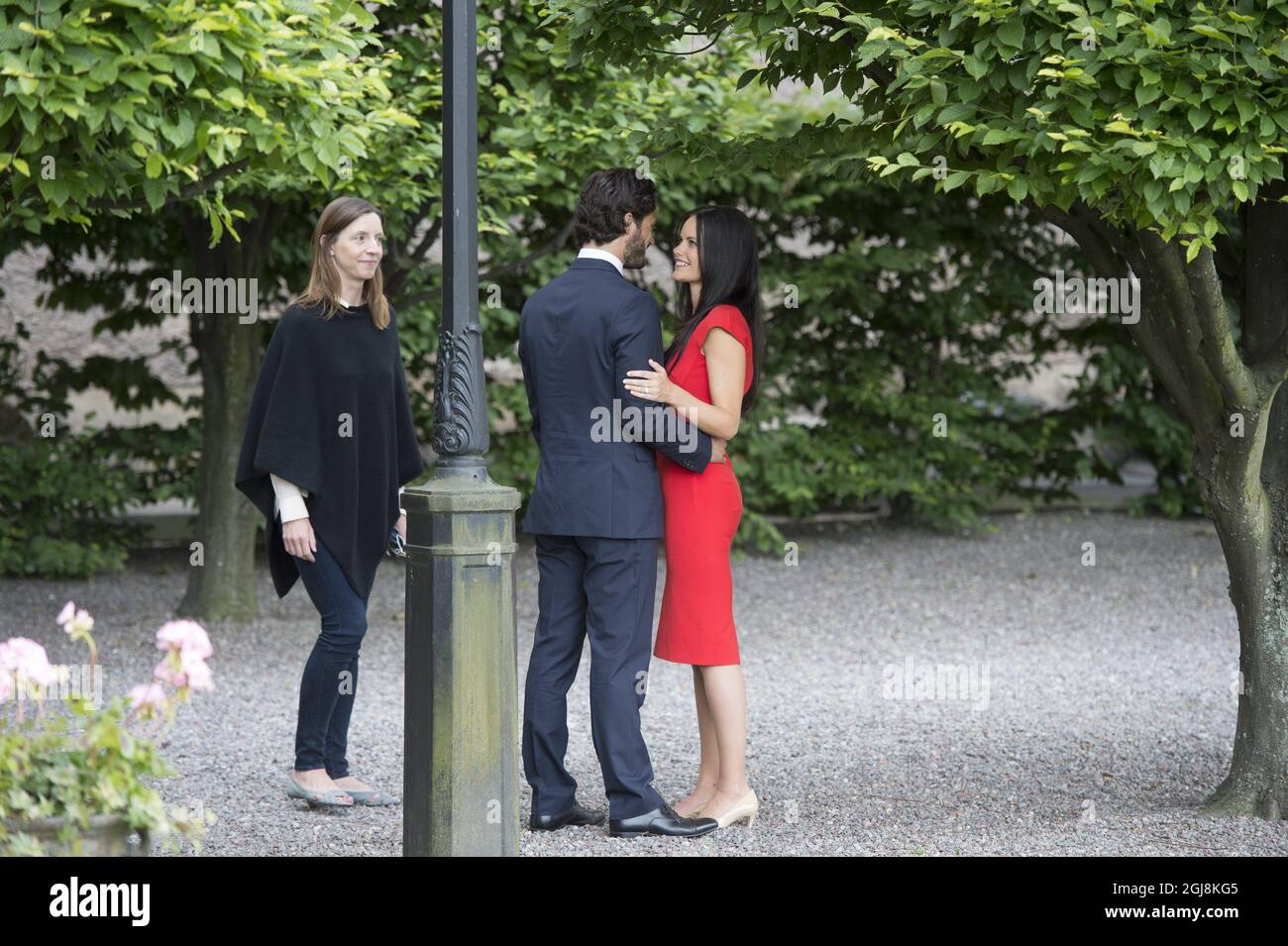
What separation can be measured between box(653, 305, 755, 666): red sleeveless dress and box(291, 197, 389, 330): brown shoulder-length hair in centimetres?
119

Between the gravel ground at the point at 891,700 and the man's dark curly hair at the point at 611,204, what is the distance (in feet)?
6.41

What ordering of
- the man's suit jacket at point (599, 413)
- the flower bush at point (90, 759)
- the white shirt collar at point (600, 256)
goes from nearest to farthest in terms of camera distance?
1. the flower bush at point (90, 759)
2. the man's suit jacket at point (599, 413)
3. the white shirt collar at point (600, 256)

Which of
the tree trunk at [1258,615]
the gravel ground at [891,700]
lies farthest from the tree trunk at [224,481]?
the tree trunk at [1258,615]

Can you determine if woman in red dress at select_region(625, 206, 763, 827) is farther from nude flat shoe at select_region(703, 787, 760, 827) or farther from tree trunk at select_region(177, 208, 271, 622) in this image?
tree trunk at select_region(177, 208, 271, 622)

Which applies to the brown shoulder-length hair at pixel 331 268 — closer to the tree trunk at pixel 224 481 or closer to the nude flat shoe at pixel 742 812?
the nude flat shoe at pixel 742 812

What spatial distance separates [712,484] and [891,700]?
10.3ft

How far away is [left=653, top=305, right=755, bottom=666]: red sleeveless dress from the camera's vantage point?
4.75m

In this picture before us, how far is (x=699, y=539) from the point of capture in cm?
476

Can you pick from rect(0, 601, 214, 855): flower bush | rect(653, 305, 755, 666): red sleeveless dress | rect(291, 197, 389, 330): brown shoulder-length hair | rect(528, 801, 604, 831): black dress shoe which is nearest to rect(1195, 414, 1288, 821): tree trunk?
rect(653, 305, 755, 666): red sleeveless dress

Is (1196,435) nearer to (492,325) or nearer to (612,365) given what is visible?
(612,365)

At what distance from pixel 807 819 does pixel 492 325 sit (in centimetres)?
639

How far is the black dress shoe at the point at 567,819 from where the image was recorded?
4.82 meters

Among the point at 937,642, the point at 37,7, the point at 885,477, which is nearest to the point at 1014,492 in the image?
the point at 885,477

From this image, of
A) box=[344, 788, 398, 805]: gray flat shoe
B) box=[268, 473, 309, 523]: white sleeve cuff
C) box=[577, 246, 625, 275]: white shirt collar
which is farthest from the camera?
box=[344, 788, 398, 805]: gray flat shoe
